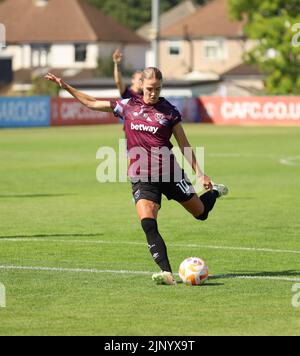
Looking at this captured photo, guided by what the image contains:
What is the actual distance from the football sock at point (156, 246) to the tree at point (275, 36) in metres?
65.3

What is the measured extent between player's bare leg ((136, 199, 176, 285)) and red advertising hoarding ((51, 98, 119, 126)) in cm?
4305

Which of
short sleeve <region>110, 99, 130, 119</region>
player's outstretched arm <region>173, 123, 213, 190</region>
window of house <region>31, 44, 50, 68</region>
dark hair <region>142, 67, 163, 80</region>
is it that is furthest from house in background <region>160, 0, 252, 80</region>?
dark hair <region>142, 67, 163, 80</region>

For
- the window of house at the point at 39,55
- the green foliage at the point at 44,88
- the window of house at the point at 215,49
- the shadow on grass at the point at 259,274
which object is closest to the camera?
the shadow on grass at the point at 259,274

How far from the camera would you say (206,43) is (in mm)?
120875

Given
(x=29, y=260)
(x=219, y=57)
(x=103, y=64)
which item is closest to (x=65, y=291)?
(x=29, y=260)

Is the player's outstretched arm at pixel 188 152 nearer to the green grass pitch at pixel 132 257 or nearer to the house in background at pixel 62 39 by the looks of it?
the green grass pitch at pixel 132 257

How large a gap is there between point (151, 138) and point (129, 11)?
126770mm

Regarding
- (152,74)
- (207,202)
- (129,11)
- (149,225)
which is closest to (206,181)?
(149,225)

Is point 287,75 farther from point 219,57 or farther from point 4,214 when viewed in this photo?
point 4,214

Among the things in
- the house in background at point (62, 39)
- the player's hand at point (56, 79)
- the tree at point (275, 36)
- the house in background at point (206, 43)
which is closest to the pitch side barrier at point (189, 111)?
the tree at point (275, 36)

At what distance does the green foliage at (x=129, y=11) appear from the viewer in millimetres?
136625

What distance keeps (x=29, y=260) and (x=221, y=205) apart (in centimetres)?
812

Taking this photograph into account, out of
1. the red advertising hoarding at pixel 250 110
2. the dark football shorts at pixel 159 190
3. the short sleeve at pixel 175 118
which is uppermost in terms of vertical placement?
the short sleeve at pixel 175 118
